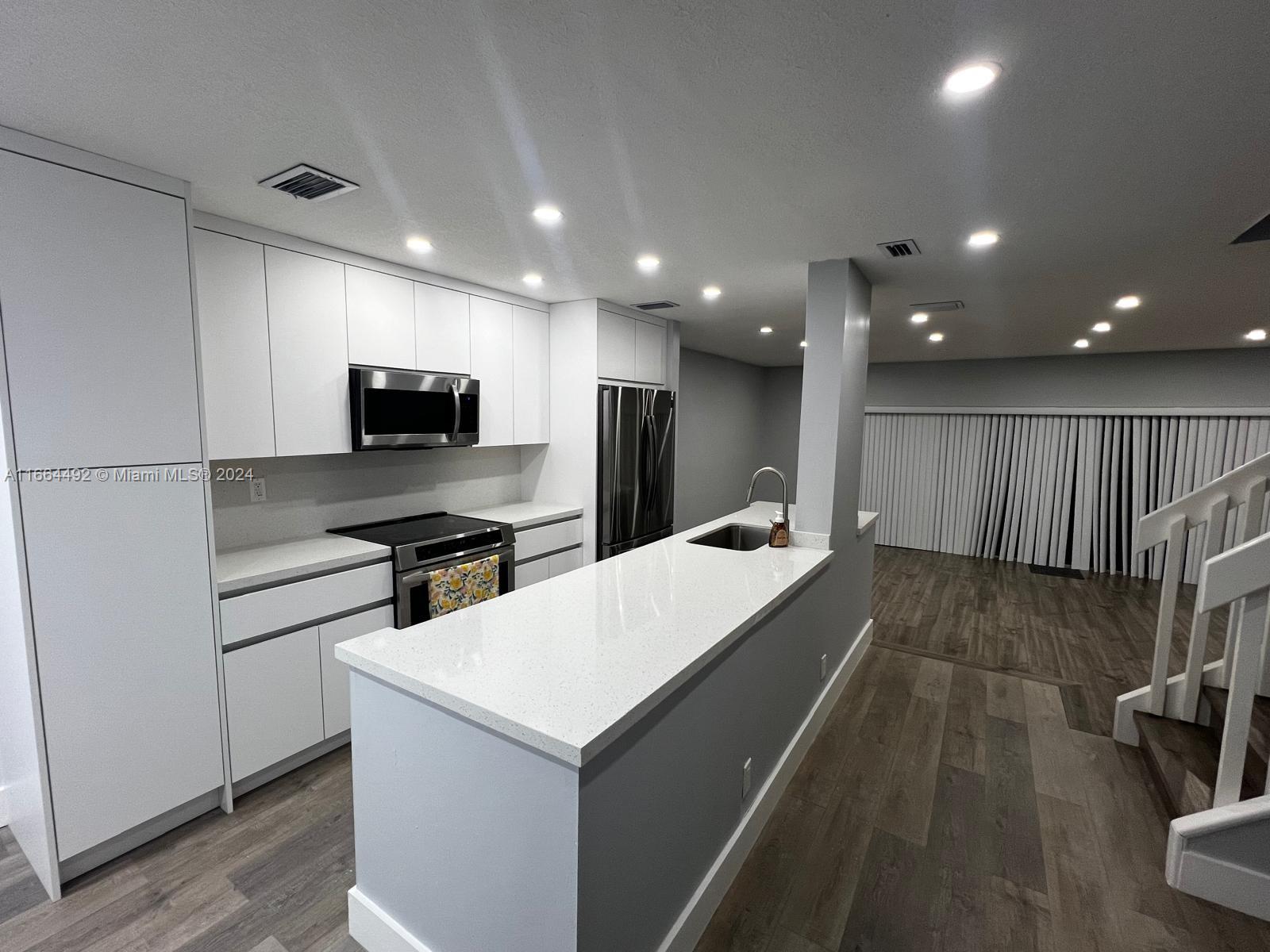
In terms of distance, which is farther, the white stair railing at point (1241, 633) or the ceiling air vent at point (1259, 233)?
the ceiling air vent at point (1259, 233)

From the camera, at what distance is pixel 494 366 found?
12.2 ft

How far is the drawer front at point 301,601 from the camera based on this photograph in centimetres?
227

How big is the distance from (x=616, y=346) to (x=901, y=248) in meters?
2.07

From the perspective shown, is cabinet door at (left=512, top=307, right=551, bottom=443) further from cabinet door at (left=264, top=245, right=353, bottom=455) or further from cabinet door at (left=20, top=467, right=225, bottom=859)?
cabinet door at (left=20, top=467, right=225, bottom=859)

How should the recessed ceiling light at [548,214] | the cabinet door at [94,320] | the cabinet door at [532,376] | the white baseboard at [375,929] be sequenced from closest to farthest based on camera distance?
the white baseboard at [375,929]
the cabinet door at [94,320]
the recessed ceiling light at [548,214]
the cabinet door at [532,376]

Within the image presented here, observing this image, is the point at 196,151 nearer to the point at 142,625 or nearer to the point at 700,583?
the point at 142,625

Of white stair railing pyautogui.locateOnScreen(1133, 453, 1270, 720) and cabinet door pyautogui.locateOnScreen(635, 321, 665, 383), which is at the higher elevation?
cabinet door pyautogui.locateOnScreen(635, 321, 665, 383)

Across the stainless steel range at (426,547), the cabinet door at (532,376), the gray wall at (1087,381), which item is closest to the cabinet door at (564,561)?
the stainless steel range at (426,547)

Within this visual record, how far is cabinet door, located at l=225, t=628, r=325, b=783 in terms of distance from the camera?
7.52 ft

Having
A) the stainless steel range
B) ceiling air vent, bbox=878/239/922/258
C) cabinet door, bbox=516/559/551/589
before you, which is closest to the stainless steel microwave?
the stainless steel range

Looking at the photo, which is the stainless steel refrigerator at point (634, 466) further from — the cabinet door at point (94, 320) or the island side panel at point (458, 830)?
the island side panel at point (458, 830)

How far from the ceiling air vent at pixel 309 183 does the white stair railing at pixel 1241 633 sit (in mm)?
3308

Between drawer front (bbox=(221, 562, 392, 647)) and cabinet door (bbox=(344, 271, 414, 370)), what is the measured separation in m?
1.10

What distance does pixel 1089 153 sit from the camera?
1650mm
